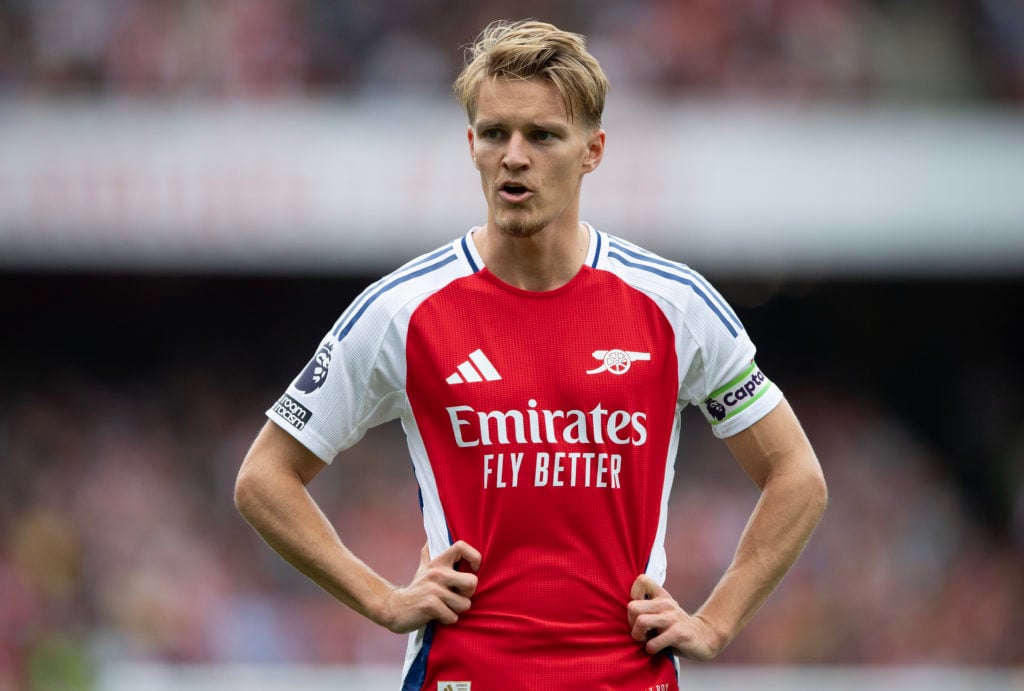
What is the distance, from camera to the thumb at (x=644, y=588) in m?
4.02

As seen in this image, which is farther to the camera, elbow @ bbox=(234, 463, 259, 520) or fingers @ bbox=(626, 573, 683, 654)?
elbow @ bbox=(234, 463, 259, 520)

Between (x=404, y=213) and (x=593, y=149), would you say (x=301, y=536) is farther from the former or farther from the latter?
(x=404, y=213)

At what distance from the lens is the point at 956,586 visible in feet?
48.0

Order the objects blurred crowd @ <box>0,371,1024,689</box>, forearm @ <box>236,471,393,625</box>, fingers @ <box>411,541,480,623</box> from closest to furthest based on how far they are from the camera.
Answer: fingers @ <box>411,541,480,623</box>
forearm @ <box>236,471,393,625</box>
blurred crowd @ <box>0,371,1024,689</box>

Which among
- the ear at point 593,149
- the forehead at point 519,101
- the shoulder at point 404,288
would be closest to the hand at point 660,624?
the shoulder at point 404,288

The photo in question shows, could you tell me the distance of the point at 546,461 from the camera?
3.98 m

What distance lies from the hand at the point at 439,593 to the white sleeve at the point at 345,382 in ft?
1.28

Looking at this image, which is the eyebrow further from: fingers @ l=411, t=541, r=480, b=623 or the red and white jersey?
fingers @ l=411, t=541, r=480, b=623

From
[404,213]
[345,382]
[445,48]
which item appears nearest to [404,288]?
[345,382]

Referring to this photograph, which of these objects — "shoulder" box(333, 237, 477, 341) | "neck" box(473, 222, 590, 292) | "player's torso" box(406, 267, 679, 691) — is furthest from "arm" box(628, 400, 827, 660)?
"shoulder" box(333, 237, 477, 341)

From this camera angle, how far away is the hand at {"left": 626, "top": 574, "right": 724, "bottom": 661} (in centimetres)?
398

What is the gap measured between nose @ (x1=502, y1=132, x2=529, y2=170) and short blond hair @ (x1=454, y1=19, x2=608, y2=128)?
14 cm

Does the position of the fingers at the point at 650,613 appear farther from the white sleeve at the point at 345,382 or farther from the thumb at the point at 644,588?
the white sleeve at the point at 345,382

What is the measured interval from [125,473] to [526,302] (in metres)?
11.8
